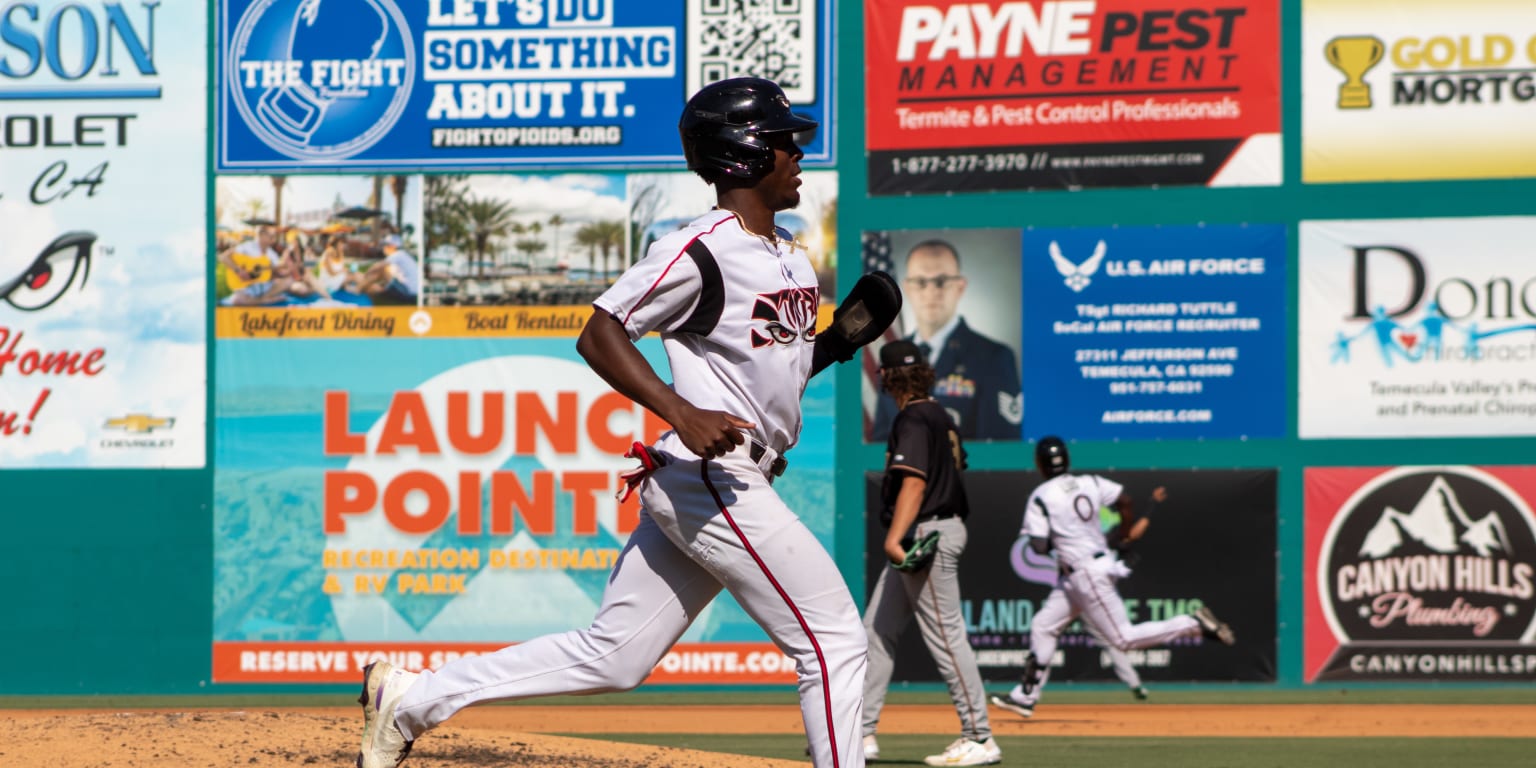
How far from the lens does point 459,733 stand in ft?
23.0

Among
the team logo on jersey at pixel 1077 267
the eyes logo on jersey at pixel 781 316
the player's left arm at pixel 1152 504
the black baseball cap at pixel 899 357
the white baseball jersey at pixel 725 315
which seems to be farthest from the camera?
the team logo on jersey at pixel 1077 267

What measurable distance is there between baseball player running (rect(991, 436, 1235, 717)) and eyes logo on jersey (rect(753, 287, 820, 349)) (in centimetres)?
655

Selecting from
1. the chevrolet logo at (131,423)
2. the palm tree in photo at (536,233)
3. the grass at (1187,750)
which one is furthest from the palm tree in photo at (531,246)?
the grass at (1187,750)

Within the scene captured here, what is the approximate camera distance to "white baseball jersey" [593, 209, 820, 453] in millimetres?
4543

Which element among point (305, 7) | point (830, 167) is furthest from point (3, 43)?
point (830, 167)

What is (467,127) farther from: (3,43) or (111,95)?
(3,43)

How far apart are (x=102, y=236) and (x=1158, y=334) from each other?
8.04 metres

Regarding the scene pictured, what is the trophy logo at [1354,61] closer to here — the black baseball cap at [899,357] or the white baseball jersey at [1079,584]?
the white baseball jersey at [1079,584]

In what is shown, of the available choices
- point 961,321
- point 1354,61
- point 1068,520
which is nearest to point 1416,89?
point 1354,61

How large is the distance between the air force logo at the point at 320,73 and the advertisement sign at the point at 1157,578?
493cm

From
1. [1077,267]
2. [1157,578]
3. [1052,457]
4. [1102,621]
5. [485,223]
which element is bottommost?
[1102,621]

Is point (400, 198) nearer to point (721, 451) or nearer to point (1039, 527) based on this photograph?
point (1039, 527)

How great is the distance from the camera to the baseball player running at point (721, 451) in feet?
14.9

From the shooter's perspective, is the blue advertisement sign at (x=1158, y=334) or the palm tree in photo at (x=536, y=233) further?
the palm tree in photo at (x=536, y=233)
